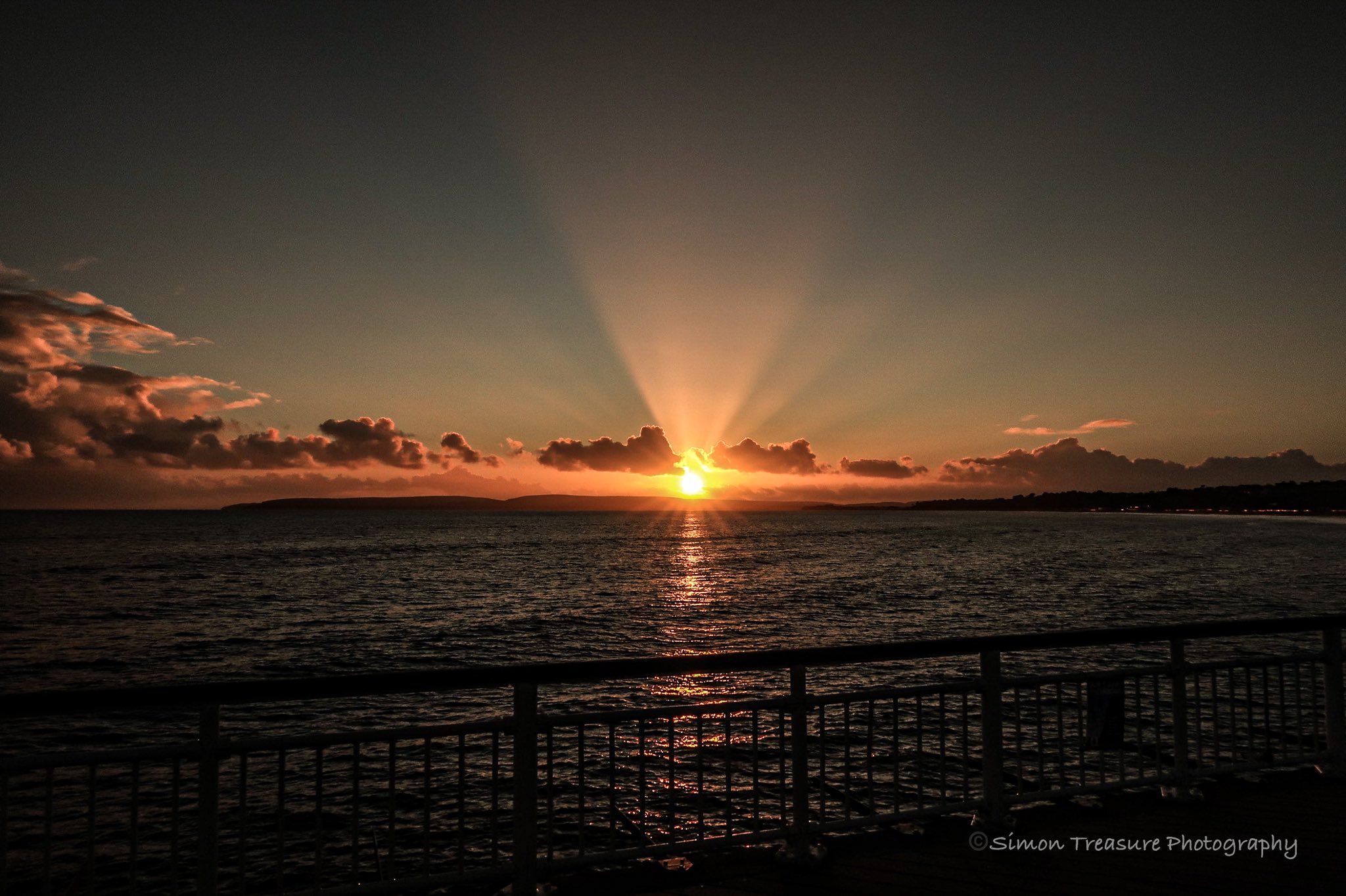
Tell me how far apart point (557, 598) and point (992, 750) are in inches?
1652

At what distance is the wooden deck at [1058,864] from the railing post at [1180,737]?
142 mm

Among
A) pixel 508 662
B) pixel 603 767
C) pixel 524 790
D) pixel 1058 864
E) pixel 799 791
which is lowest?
pixel 508 662

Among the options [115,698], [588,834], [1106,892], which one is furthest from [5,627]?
[1106,892]

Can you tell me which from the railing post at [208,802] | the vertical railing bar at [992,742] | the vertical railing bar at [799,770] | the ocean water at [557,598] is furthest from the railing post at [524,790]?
the ocean water at [557,598]

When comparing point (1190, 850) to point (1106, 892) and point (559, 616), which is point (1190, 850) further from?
point (559, 616)

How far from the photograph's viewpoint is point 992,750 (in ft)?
18.5

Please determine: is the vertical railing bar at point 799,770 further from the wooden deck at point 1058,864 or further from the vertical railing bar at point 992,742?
the vertical railing bar at point 992,742

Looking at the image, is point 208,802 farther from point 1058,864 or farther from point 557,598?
point 557,598

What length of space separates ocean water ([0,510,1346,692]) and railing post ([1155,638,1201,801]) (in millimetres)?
21868

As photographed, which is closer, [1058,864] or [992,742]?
[1058,864]

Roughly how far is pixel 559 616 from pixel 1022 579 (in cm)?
3194

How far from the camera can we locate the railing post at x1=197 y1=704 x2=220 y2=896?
4.06m

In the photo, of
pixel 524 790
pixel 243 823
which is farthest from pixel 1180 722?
pixel 243 823

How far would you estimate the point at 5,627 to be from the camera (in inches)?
1391
